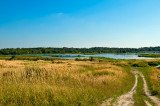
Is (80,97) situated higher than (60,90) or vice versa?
(60,90)

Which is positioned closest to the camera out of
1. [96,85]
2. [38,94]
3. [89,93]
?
[38,94]

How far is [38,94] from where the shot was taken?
791cm

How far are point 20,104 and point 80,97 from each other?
361 centimetres

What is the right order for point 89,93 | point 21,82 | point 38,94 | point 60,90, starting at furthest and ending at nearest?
point 89,93
point 21,82
point 60,90
point 38,94

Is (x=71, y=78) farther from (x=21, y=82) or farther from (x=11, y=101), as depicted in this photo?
(x=11, y=101)

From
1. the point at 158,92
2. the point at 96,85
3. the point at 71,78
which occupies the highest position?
the point at 71,78

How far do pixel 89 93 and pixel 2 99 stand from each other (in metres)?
5.51

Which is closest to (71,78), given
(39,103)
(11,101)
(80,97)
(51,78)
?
(51,78)

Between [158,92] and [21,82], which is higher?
[21,82]

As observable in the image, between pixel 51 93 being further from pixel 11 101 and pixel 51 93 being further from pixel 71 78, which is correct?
pixel 71 78

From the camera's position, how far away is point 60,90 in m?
8.57

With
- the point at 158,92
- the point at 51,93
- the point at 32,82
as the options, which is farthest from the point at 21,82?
the point at 158,92

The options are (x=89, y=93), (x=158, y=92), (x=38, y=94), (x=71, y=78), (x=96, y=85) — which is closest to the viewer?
(x=38, y=94)

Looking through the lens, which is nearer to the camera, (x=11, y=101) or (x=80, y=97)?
(x=11, y=101)
